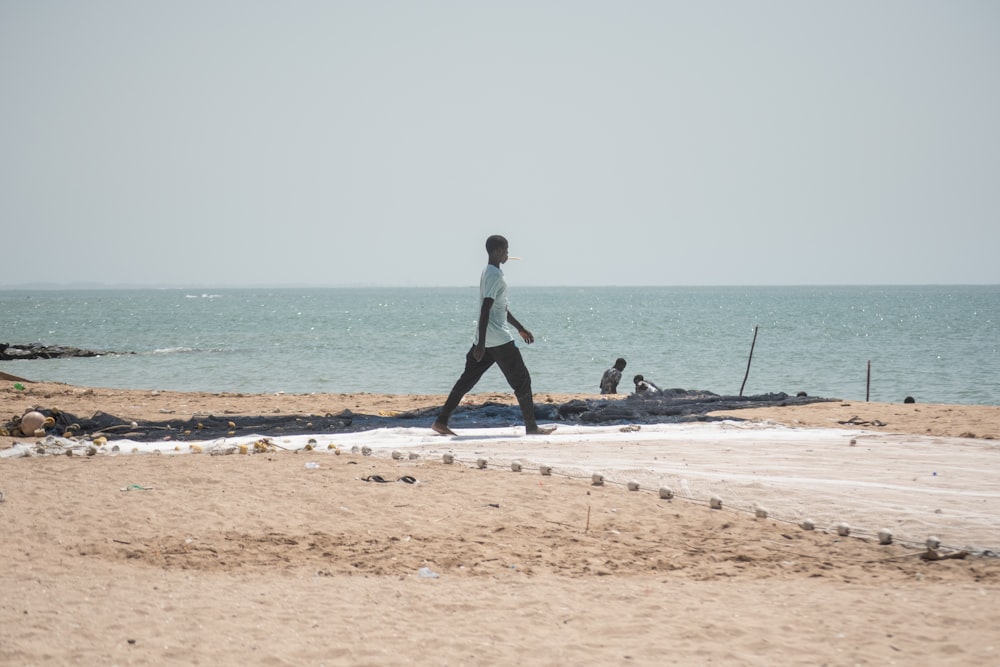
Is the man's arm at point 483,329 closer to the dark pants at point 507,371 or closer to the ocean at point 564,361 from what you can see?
the dark pants at point 507,371

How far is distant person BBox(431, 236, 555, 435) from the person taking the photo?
9242mm

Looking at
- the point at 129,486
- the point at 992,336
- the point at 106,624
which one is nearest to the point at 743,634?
the point at 106,624

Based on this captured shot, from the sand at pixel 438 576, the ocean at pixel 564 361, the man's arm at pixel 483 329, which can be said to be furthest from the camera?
the ocean at pixel 564 361

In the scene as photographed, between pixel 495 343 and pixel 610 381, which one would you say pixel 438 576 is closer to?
pixel 495 343

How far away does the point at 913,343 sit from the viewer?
45.6 m

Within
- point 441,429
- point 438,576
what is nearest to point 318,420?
point 441,429

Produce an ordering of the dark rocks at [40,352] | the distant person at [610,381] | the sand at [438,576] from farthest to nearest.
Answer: the dark rocks at [40,352]
the distant person at [610,381]
the sand at [438,576]

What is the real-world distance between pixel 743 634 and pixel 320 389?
2195 centimetres

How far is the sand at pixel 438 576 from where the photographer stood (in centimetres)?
→ 401

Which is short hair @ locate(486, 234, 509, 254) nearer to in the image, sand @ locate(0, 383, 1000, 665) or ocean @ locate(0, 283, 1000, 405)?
sand @ locate(0, 383, 1000, 665)

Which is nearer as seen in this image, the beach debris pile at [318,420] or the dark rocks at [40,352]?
the beach debris pile at [318,420]

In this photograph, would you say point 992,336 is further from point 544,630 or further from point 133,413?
point 544,630

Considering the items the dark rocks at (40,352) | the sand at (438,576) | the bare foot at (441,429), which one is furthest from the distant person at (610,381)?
the dark rocks at (40,352)

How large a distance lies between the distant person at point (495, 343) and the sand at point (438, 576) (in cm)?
156
